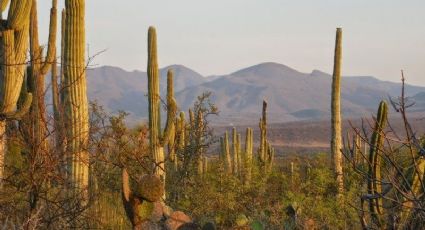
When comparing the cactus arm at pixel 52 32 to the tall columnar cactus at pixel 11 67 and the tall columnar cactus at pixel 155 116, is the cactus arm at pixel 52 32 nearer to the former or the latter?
the tall columnar cactus at pixel 155 116

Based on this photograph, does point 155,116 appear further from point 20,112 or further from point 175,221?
point 175,221

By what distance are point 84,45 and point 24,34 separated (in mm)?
1567

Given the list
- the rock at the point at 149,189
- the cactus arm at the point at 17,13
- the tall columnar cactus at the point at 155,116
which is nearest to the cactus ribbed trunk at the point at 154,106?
the tall columnar cactus at the point at 155,116

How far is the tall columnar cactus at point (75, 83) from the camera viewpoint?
25.5 ft

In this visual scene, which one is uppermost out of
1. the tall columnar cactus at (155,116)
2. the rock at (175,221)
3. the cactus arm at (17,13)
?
the cactus arm at (17,13)

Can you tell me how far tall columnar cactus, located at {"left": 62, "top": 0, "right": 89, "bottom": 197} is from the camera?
7.76 meters

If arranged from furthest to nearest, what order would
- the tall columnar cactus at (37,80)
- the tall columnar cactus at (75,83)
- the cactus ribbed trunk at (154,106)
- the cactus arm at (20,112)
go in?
1. the cactus ribbed trunk at (154,106)
2. the cactus arm at (20,112)
3. the tall columnar cactus at (75,83)
4. the tall columnar cactus at (37,80)

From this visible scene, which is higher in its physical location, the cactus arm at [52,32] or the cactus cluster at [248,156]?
the cactus arm at [52,32]

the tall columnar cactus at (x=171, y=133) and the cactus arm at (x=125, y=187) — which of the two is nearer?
the cactus arm at (x=125, y=187)

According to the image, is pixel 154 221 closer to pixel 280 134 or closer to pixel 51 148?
pixel 51 148

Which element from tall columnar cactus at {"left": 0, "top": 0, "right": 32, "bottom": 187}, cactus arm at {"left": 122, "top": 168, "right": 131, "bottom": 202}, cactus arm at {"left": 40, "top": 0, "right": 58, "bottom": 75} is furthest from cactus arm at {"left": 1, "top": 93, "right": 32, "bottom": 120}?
cactus arm at {"left": 122, "top": 168, "right": 131, "bottom": 202}

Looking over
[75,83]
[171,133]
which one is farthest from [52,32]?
[75,83]

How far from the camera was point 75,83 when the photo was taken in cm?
791

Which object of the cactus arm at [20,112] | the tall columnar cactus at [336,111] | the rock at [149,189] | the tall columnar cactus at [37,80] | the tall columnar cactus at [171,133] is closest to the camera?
the tall columnar cactus at [37,80]
